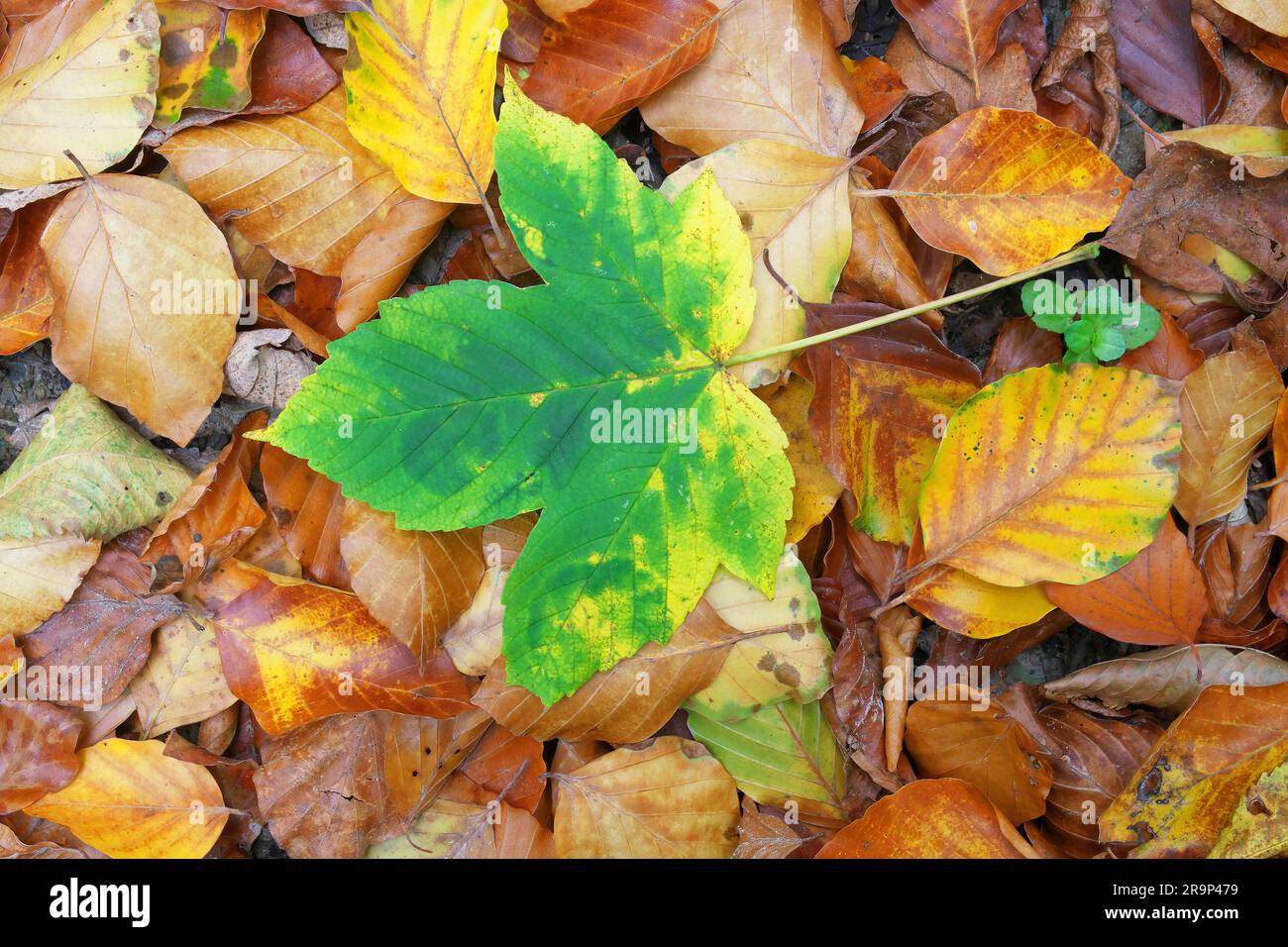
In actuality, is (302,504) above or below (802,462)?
below

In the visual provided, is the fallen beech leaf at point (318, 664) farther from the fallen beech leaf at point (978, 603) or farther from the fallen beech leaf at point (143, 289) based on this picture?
the fallen beech leaf at point (978, 603)

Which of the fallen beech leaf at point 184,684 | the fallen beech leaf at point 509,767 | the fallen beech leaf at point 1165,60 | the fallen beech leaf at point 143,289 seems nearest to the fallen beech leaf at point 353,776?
the fallen beech leaf at point 509,767

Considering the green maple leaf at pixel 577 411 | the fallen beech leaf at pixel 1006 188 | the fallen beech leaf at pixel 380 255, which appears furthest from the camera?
the fallen beech leaf at pixel 380 255

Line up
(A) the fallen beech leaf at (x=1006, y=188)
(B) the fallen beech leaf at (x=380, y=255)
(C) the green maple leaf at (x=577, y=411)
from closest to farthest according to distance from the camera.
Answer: (C) the green maple leaf at (x=577, y=411), (A) the fallen beech leaf at (x=1006, y=188), (B) the fallen beech leaf at (x=380, y=255)

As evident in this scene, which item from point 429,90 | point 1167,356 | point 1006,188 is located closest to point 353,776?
point 429,90

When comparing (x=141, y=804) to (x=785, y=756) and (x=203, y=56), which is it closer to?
(x=785, y=756)
